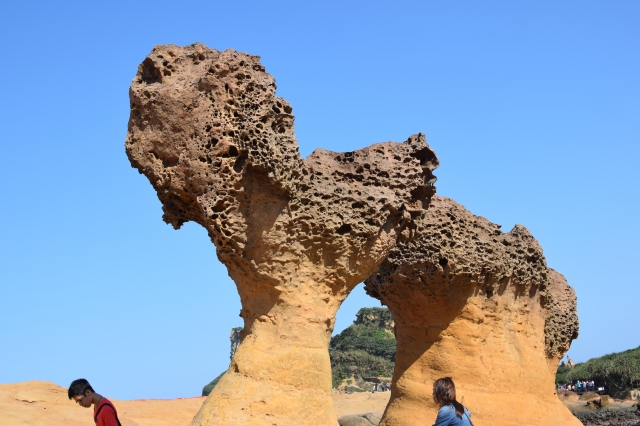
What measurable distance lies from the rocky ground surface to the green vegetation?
1273cm

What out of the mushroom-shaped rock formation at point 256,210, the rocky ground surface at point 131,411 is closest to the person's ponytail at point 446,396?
the mushroom-shaped rock formation at point 256,210

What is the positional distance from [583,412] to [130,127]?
15.9 m

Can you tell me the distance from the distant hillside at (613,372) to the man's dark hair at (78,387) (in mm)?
25352

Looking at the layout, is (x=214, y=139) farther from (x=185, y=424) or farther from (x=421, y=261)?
(x=185, y=424)

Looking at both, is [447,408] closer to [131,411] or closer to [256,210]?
[256,210]

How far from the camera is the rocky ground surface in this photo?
989 centimetres

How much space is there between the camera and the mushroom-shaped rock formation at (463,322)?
9.36m

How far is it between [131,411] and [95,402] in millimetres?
8409

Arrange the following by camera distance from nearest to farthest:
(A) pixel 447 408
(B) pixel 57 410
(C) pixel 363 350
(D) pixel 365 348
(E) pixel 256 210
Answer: (A) pixel 447 408 → (E) pixel 256 210 → (B) pixel 57 410 → (C) pixel 363 350 → (D) pixel 365 348

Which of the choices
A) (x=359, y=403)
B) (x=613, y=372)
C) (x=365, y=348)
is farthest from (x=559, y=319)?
(x=365, y=348)

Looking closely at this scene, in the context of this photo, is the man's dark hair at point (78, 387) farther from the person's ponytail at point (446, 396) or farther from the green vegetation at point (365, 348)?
the green vegetation at point (365, 348)

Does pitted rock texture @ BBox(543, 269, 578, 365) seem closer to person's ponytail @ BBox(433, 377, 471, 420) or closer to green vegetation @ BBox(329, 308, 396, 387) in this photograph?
person's ponytail @ BBox(433, 377, 471, 420)

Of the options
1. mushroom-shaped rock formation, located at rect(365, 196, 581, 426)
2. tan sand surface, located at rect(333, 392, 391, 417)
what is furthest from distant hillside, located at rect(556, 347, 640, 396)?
mushroom-shaped rock formation, located at rect(365, 196, 581, 426)

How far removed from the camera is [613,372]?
27109 millimetres
